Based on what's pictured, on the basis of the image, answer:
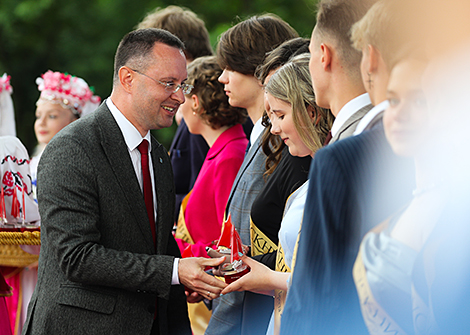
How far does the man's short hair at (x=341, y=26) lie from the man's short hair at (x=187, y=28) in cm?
307

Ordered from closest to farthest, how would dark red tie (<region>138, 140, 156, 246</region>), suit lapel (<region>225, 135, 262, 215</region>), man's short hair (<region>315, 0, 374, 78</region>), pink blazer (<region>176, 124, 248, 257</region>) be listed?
1. man's short hair (<region>315, 0, 374, 78</region>)
2. dark red tie (<region>138, 140, 156, 246</region>)
3. suit lapel (<region>225, 135, 262, 215</region>)
4. pink blazer (<region>176, 124, 248, 257</region>)

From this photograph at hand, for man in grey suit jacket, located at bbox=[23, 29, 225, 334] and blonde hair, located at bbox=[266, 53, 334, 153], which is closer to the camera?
man in grey suit jacket, located at bbox=[23, 29, 225, 334]

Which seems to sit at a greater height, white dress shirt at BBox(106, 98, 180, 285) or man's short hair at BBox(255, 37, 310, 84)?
man's short hair at BBox(255, 37, 310, 84)

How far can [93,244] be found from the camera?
198 centimetres

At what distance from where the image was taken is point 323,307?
3.70ft

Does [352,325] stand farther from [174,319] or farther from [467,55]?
[174,319]

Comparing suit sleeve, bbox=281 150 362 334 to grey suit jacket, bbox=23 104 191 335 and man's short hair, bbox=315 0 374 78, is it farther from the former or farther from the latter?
grey suit jacket, bbox=23 104 191 335

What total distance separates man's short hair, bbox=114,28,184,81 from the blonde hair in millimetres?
582

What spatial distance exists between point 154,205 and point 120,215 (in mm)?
259

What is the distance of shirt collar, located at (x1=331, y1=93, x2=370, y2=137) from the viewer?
1.37 metres

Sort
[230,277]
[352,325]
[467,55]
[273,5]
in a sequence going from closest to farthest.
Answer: [467,55]
[352,325]
[230,277]
[273,5]

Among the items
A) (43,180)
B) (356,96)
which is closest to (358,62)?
(356,96)

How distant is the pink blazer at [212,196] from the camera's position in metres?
3.09

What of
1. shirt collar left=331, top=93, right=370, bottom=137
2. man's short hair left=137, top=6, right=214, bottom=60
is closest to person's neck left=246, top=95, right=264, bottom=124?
man's short hair left=137, top=6, right=214, bottom=60
